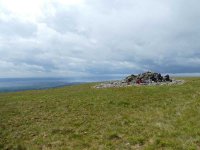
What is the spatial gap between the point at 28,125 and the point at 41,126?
1294 millimetres

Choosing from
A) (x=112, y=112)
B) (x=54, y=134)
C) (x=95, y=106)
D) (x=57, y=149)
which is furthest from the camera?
(x=95, y=106)

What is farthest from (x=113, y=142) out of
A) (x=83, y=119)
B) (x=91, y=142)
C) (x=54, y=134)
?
(x=83, y=119)

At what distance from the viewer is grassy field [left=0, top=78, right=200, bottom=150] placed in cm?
1809

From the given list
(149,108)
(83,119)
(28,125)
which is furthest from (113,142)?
(149,108)

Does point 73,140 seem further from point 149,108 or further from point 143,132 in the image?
point 149,108

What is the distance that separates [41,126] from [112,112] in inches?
282

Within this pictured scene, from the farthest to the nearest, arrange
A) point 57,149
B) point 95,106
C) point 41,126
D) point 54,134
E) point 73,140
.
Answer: point 95,106 < point 41,126 < point 54,134 < point 73,140 < point 57,149

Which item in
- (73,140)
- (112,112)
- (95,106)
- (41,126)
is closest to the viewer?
(73,140)

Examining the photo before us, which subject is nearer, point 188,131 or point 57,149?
point 57,149

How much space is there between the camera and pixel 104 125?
22156 mm

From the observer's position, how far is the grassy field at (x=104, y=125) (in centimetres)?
1809

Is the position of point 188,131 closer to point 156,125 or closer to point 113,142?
point 156,125

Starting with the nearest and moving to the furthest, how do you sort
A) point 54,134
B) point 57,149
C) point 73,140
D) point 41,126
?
point 57,149 → point 73,140 → point 54,134 → point 41,126

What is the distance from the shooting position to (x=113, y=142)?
1816 centimetres
